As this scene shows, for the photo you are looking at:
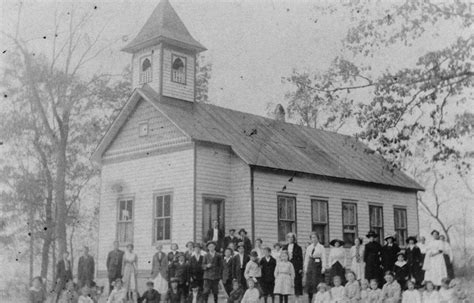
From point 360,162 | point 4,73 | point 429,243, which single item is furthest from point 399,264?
point 4,73

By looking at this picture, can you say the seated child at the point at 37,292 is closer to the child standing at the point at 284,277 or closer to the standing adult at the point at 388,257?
the child standing at the point at 284,277

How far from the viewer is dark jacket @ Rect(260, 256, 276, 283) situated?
17.9m

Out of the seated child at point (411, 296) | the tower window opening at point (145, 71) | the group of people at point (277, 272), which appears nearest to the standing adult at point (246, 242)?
the group of people at point (277, 272)

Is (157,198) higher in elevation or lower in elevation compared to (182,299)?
higher

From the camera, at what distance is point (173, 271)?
18625 millimetres

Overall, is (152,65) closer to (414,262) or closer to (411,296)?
(414,262)

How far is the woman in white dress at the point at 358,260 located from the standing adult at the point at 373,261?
41 centimetres

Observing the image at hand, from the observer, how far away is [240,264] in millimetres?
18203

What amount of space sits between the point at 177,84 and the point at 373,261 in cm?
1078

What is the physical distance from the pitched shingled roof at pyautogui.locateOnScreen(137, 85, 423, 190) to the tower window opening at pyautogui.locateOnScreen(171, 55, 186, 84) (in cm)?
96

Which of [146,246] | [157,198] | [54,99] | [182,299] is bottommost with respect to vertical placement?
[182,299]

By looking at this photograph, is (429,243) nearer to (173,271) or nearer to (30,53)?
(173,271)

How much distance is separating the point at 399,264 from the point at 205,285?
5.78 m

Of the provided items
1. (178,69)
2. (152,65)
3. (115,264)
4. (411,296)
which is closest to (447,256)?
(411,296)
